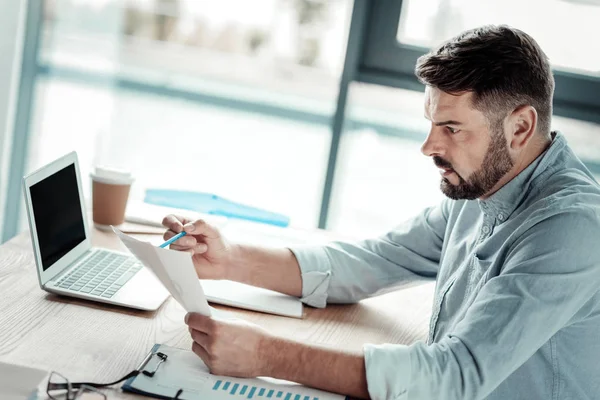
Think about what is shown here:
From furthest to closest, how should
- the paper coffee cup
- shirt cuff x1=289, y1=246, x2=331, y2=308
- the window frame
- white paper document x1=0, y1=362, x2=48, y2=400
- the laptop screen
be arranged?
the window frame → the paper coffee cup → shirt cuff x1=289, y1=246, x2=331, y2=308 → the laptop screen → white paper document x1=0, y1=362, x2=48, y2=400

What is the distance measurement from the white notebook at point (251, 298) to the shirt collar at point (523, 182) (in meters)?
0.43

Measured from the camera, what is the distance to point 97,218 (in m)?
1.85

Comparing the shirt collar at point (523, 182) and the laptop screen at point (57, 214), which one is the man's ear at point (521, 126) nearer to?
the shirt collar at point (523, 182)

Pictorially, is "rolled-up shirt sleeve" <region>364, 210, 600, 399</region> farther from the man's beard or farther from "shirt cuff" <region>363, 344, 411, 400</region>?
the man's beard

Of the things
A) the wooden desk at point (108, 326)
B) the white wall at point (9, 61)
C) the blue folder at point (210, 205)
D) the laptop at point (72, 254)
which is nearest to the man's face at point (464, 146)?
the wooden desk at point (108, 326)

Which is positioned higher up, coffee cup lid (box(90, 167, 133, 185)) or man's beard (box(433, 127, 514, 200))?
man's beard (box(433, 127, 514, 200))

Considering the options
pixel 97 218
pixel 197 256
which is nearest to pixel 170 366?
pixel 197 256

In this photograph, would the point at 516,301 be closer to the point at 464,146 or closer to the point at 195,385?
the point at 464,146

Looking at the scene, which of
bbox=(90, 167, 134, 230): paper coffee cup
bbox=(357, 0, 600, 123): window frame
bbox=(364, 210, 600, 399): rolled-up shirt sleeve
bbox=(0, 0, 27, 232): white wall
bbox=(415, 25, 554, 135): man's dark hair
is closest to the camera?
bbox=(364, 210, 600, 399): rolled-up shirt sleeve

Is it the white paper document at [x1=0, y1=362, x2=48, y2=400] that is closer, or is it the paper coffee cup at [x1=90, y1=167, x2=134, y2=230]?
the white paper document at [x1=0, y1=362, x2=48, y2=400]

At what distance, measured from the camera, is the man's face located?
133 centimetres

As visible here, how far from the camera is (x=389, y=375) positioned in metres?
1.16

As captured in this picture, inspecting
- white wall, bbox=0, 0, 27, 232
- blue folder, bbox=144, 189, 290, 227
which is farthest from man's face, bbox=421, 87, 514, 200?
white wall, bbox=0, 0, 27, 232

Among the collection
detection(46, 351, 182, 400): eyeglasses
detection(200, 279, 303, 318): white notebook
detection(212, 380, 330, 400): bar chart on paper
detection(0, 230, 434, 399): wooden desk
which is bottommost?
detection(46, 351, 182, 400): eyeglasses
